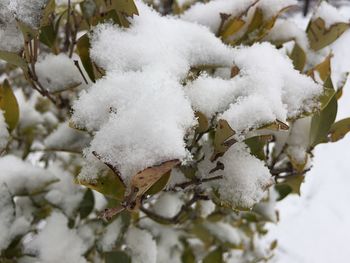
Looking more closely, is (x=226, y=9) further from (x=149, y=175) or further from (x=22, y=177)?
(x=22, y=177)

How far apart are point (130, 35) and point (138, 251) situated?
0.51 meters

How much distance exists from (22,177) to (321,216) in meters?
2.59

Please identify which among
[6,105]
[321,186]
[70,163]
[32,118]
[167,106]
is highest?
[167,106]

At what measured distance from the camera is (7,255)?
1.00m

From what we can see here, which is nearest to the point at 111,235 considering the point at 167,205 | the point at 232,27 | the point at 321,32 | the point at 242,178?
the point at 167,205

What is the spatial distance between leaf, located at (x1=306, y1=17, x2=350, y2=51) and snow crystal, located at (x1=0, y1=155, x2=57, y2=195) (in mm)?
672

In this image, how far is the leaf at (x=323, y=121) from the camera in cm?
77

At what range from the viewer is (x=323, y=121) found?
778mm

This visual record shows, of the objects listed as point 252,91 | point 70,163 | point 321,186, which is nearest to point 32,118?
point 70,163

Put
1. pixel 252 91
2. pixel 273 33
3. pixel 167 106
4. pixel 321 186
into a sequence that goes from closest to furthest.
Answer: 1. pixel 167 106
2. pixel 252 91
3. pixel 273 33
4. pixel 321 186

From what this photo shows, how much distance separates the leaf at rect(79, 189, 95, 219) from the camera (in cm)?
109

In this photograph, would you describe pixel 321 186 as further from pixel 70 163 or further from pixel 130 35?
pixel 130 35

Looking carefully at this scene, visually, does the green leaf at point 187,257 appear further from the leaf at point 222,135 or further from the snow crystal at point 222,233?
the leaf at point 222,135

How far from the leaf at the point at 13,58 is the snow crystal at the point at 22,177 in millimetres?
328
